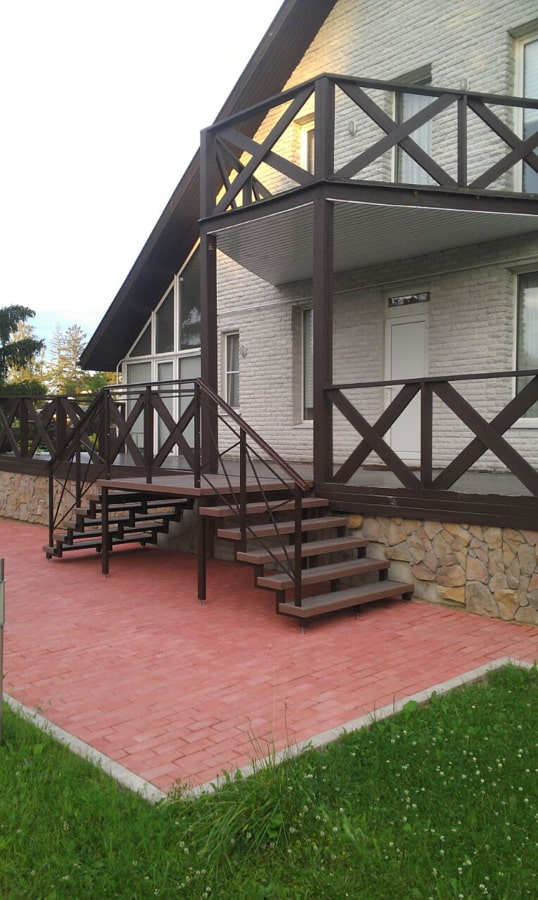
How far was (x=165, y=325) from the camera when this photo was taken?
14391 millimetres

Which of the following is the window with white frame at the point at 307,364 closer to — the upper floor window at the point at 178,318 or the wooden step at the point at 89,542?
the upper floor window at the point at 178,318

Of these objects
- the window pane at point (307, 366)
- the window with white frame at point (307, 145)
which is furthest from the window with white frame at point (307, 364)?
the window with white frame at point (307, 145)

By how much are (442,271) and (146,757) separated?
774cm

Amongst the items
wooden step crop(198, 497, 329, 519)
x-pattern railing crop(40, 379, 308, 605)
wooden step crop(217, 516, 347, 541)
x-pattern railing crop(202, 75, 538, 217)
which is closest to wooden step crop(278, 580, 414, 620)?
x-pattern railing crop(40, 379, 308, 605)

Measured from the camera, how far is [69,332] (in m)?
59.8

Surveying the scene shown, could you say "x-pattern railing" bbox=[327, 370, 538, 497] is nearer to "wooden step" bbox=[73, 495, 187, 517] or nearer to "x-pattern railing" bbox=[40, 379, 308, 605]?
"x-pattern railing" bbox=[40, 379, 308, 605]

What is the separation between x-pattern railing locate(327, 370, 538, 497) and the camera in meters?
6.12

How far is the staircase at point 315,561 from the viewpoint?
6.14m

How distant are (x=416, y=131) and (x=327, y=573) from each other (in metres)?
6.71

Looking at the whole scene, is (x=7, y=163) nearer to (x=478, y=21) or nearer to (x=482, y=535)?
(x=478, y=21)

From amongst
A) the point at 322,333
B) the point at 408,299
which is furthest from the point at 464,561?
the point at 408,299

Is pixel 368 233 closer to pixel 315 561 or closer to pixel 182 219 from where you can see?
pixel 315 561

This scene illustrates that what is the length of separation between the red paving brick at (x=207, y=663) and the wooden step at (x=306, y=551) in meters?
0.56

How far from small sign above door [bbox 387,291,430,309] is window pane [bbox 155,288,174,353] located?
207 inches
